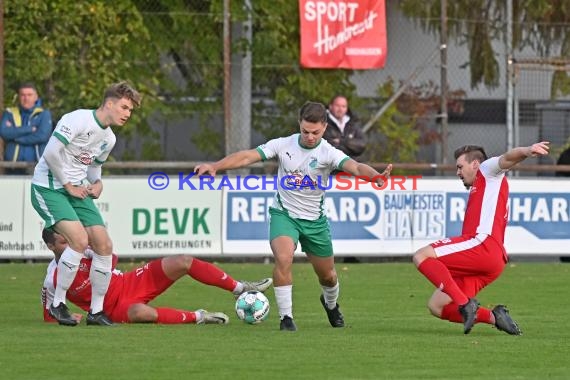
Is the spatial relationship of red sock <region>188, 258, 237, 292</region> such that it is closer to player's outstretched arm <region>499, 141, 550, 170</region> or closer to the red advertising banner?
player's outstretched arm <region>499, 141, 550, 170</region>

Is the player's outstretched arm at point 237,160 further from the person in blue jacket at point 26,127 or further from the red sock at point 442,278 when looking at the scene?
the person in blue jacket at point 26,127

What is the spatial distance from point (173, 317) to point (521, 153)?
10.3 feet

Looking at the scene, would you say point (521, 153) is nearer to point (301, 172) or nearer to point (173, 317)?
point (301, 172)

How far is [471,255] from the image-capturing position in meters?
11.2

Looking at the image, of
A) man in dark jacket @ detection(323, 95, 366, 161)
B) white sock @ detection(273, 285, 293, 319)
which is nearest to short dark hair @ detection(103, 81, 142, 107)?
white sock @ detection(273, 285, 293, 319)

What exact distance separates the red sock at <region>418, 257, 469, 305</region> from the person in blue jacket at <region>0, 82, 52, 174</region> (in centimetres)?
849

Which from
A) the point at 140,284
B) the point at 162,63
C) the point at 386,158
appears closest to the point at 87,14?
the point at 162,63

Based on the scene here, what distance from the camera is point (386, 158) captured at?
21516 millimetres

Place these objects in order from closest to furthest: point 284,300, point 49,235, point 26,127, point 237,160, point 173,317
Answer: point 284,300 → point 237,160 → point 173,317 → point 49,235 → point 26,127

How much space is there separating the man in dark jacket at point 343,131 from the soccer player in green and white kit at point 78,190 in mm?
7330

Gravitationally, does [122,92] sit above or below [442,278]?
above

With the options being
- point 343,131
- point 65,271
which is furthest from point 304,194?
point 343,131

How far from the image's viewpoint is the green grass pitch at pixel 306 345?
8695 millimetres

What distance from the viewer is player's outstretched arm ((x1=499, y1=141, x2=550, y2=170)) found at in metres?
10.4
